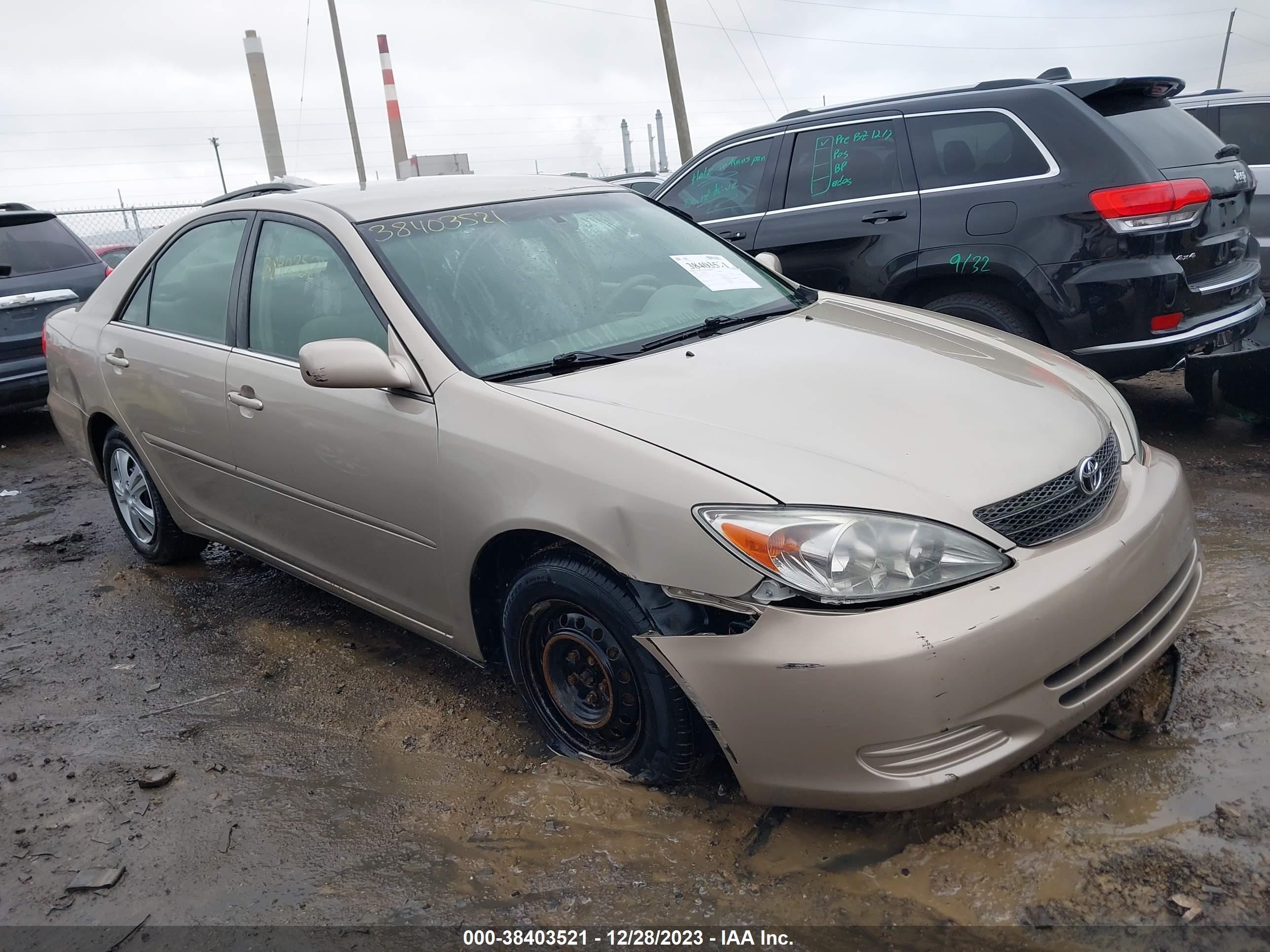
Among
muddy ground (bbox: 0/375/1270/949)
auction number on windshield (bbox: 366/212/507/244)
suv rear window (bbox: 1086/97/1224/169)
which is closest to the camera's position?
muddy ground (bbox: 0/375/1270/949)

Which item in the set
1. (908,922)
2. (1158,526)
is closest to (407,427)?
(908,922)

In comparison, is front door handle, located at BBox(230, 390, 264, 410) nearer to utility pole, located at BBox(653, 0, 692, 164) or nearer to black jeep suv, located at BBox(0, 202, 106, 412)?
black jeep suv, located at BBox(0, 202, 106, 412)

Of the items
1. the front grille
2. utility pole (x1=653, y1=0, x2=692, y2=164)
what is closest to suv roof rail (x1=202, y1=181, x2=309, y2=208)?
the front grille

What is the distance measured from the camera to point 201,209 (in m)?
4.06

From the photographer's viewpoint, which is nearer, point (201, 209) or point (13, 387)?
point (201, 209)

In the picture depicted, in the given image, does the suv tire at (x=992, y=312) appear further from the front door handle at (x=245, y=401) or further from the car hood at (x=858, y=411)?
the front door handle at (x=245, y=401)

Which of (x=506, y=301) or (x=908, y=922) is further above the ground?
(x=506, y=301)

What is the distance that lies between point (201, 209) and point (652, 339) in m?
2.19

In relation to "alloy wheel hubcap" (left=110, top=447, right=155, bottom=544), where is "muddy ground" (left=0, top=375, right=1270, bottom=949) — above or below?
below

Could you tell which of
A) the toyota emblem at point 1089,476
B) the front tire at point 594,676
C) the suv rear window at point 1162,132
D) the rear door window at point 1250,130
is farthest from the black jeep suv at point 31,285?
the rear door window at point 1250,130

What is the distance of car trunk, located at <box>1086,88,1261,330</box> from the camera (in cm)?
450

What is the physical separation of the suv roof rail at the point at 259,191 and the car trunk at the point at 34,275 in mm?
2551

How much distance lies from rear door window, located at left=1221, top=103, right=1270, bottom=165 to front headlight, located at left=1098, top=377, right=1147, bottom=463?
452 centimetres

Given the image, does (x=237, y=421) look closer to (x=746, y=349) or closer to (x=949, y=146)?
(x=746, y=349)
